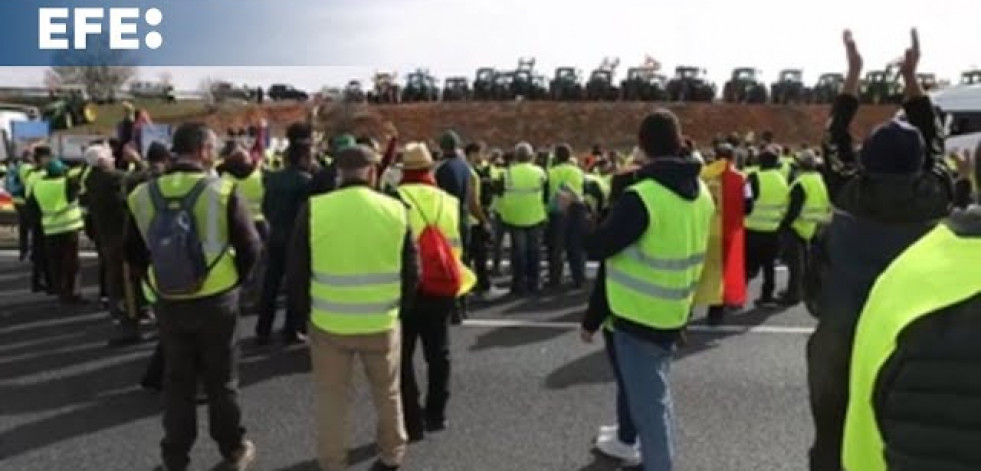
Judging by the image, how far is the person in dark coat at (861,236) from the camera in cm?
335

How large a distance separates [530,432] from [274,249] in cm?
350

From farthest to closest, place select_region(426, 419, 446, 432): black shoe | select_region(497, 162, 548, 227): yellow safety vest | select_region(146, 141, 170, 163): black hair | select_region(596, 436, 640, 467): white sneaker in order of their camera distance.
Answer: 1. select_region(497, 162, 548, 227): yellow safety vest
2. select_region(146, 141, 170, 163): black hair
3. select_region(426, 419, 446, 432): black shoe
4. select_region(596, 436, 640, 467): white sneaker

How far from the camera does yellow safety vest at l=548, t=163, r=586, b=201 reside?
11266 mm

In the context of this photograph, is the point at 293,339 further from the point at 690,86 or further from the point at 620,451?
the point at 690,86

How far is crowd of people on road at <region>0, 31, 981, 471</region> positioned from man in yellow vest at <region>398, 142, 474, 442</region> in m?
0.01

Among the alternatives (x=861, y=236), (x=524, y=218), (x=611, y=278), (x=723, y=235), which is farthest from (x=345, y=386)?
(x=524, y=218)

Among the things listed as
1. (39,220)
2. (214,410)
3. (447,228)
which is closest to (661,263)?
(447,228)

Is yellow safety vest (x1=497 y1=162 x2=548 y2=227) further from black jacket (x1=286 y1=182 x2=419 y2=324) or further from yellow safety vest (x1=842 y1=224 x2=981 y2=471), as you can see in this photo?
yellow safety vest (x1=842 y1=224 x2=981 y2=471)

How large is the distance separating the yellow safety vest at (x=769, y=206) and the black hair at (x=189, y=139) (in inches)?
257

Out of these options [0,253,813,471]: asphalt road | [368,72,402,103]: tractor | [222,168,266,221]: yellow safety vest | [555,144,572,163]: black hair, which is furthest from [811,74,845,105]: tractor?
[222,168,266,221]: yellow safety vest

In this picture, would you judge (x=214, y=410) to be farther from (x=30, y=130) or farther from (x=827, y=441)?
(x=30, y=130)

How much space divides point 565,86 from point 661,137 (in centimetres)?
3750

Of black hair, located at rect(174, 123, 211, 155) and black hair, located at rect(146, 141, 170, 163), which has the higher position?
black hair, located at rect(174, 123, 211, 155)

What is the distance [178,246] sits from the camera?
477 cm
